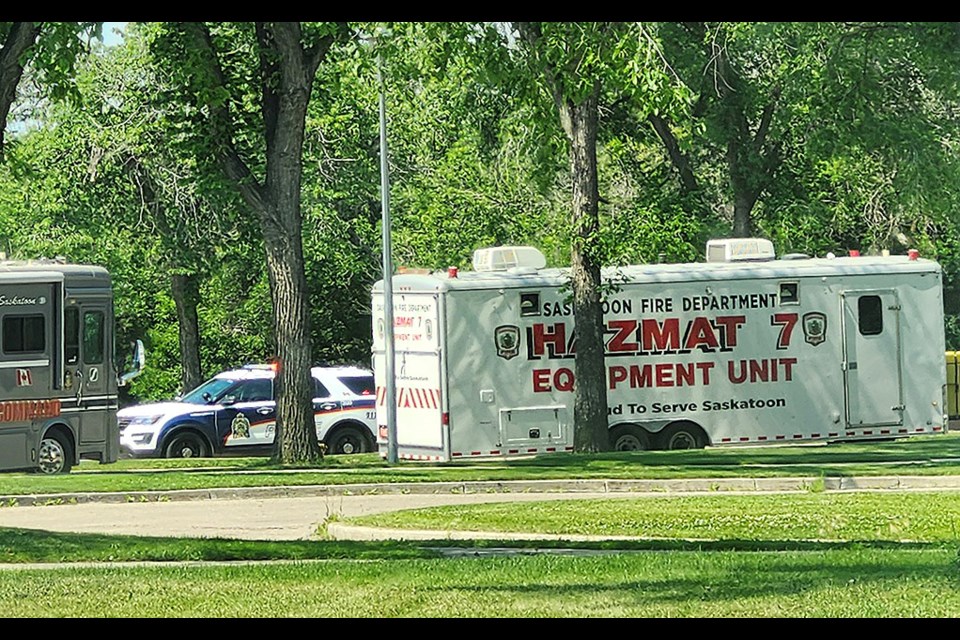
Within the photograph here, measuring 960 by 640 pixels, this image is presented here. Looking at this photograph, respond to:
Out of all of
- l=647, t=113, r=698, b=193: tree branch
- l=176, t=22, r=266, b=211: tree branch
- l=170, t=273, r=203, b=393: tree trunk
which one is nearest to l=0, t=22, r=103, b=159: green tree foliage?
l=176, t=22, r=266, b=211: tree branch

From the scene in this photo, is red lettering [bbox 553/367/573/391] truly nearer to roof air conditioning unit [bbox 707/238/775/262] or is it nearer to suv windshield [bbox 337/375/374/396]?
roof air conditioning unit [bbox 707/238/775/262]

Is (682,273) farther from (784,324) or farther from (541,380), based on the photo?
(541,380)

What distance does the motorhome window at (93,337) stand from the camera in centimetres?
2416

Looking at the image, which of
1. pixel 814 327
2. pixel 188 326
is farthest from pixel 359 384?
pixel 188 326

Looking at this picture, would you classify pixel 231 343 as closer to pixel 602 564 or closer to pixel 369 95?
pixel 369 95

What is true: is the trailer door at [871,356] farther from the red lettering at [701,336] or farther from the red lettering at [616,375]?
the red lettering at [616,375]

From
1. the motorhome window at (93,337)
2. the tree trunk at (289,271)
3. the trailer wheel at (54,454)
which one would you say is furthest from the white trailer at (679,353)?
the trailer wheel at (54,454)

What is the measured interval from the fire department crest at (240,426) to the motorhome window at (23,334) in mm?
6373

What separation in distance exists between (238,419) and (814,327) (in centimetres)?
1103

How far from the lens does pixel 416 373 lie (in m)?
24.1

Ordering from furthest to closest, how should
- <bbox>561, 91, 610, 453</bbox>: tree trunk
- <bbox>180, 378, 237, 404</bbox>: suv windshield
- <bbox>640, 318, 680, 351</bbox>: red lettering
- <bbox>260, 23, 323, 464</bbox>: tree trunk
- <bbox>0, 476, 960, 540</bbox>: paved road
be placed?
<bbox>180, 378, 237, 404</bbox>: suv windshield, <bbox>640, 318, 680, 351</bbox>: red lettering, <bbox>561, 91, 610, 453</bbox>: tree trunk, <bbox>260, 23, 323, 464</bbox>: tree trunk, <bbox>0, 476, 960, 540</bbox>: paved road

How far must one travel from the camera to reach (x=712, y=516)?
1528cm

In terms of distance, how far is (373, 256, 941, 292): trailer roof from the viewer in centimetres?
2380

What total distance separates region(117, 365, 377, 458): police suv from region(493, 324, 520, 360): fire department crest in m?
6.11
